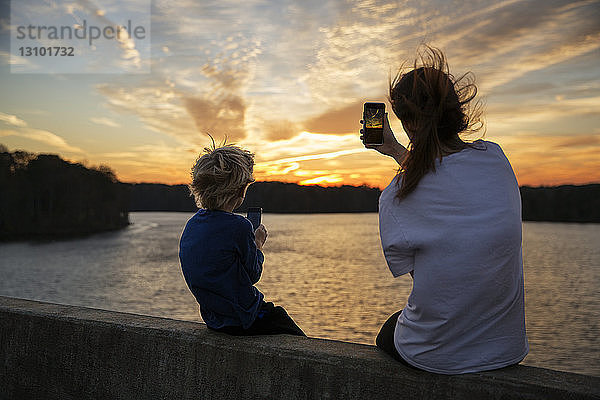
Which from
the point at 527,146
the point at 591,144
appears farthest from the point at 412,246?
the point at 591,144

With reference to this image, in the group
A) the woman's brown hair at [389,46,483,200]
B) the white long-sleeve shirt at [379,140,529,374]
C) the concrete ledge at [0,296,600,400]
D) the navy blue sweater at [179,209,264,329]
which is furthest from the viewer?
the navy blue sweater at [179,209,264,329]

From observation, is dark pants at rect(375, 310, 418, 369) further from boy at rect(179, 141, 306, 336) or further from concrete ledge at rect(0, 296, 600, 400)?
boy at rect(179, 141, 306, 336)

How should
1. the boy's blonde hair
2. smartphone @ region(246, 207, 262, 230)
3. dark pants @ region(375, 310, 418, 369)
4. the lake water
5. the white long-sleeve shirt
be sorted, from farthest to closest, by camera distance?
the lake water < smartphone @ region(246, 207, 262, 230) < the boy's blonde hair < dark pants @ region(375, 310, 418, 369) < the white long-sleeve shirt

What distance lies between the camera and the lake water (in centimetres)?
2642

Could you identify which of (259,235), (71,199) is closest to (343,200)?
(71,199)

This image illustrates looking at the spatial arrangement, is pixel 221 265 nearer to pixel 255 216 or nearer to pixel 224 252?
pixel 224 252

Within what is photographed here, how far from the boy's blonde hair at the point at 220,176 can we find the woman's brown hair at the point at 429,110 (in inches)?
41.2

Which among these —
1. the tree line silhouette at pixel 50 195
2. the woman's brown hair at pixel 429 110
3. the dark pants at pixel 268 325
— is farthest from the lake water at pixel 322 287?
the woman's brown hair at pixel 429 110

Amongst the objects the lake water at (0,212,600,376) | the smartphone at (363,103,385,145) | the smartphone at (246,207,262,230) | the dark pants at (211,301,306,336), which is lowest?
the lake water at (0,212,600,376)

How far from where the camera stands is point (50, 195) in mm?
83875

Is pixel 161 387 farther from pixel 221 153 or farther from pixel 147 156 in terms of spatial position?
pixel 147 156

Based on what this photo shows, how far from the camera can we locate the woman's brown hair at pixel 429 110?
6.47 ft

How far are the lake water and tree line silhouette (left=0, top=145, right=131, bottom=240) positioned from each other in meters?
10.5

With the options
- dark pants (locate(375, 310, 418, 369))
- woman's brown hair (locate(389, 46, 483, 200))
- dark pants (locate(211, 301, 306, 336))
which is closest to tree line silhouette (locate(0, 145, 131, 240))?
dark pants (locate(211, 301, 306, 336))
